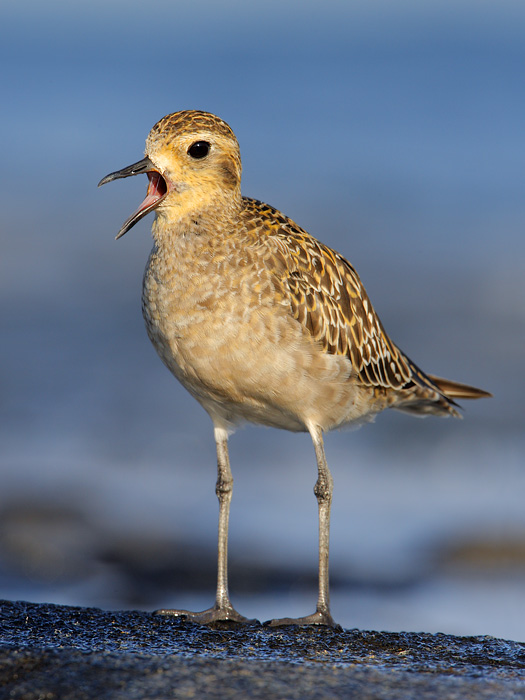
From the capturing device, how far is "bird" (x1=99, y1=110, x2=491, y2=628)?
22.7 feet

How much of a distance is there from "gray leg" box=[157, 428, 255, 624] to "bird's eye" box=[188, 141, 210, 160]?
2117mm

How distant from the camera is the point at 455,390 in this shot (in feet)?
31.3

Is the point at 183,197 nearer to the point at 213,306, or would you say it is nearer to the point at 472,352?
the point at 213,306

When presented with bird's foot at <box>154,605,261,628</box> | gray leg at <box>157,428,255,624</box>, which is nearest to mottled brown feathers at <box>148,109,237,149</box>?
gray leg at <box>157,428,255,624</box>

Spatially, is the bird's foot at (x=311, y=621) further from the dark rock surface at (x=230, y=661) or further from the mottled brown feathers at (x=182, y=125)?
the mottled brown feathers at (x=182, y=125)

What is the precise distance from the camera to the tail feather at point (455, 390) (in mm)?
9445

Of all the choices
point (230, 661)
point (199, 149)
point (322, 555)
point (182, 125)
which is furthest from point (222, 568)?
point (182, 125)

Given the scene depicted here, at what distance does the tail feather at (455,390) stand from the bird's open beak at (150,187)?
346 centimetres

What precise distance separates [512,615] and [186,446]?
17.1 feet

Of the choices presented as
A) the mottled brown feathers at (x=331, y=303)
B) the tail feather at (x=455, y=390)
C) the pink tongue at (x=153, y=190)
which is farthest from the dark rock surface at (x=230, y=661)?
the tail feather at (x=455, y=390)

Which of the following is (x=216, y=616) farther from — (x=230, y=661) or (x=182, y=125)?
(x=182, y=125)

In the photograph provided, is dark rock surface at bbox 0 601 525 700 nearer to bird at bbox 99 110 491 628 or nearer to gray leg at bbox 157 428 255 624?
gray leg at bbox 157 428 255 624

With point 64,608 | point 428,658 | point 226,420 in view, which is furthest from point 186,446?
point 428,658

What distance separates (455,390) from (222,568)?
330 cm
